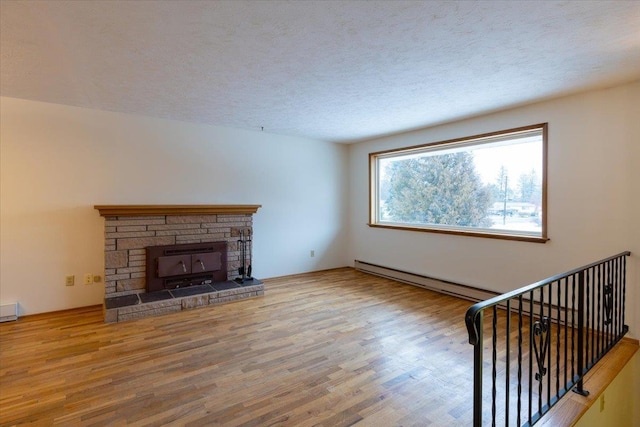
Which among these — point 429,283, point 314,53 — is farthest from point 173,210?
point 429,283

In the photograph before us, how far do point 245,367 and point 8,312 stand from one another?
2.90 meters

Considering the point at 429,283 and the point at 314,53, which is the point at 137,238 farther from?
the point at 429,283

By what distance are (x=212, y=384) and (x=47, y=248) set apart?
112 inches

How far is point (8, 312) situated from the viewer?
3387 mm

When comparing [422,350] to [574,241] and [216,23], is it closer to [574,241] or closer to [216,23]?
[574,241]

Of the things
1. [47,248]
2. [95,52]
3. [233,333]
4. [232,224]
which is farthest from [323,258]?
[95,52]

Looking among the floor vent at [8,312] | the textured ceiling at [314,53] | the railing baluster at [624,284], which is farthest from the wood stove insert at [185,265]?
the railing baluster at [624,284]

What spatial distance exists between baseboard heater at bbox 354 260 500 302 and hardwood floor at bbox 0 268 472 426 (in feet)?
1.21

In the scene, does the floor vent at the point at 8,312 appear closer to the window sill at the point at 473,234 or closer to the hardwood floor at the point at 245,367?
the hardwood floor at the point at 245,367

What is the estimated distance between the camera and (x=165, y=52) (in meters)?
2.32

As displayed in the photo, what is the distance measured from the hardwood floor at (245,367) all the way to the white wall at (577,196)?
77 centimetres

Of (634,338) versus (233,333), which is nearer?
(634,338)

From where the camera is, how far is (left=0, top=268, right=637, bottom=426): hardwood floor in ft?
6.36

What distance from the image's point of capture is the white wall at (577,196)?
284 cm
